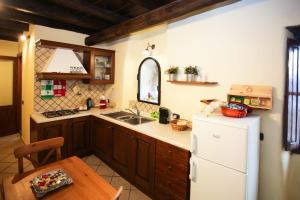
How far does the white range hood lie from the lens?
3033 millimetres

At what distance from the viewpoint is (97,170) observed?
2926 mm

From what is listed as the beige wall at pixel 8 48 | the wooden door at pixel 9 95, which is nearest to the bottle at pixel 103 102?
the wooden door at pixel 9 95

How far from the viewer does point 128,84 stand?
3.53 meters

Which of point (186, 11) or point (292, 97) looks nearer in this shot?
point (292, 97)

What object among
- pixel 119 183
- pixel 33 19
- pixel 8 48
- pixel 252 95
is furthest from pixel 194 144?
pixel 8 48

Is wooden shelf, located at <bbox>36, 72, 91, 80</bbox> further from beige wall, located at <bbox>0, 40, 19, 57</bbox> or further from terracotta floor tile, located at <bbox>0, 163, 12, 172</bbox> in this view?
beige wall, located at <bbox>0, 40, 19, 57</bbox>

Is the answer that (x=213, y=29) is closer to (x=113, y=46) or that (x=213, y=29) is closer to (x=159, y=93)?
(x=159, y=93)

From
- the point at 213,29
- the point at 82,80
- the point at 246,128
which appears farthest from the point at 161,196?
the point at 82,80

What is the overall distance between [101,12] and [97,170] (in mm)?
2442

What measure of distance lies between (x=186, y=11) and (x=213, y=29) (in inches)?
17.0

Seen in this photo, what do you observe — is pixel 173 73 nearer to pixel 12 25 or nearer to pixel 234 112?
pixel 234 112

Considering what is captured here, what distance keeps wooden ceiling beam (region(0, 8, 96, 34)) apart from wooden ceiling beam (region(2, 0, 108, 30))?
571 millimetres

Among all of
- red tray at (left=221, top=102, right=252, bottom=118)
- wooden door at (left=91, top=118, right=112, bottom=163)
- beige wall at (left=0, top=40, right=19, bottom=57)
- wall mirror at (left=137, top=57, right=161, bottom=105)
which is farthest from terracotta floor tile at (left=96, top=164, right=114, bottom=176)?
beige wall at (left=0, top=40, right=19, bottom=57)

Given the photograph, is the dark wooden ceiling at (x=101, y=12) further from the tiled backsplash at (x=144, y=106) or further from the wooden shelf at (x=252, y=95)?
the tiled backsplash at (x=144, y=106)
